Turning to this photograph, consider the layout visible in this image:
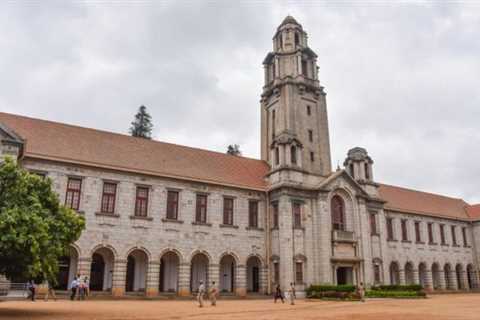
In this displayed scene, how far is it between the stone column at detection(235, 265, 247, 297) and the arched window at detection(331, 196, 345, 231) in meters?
8.94

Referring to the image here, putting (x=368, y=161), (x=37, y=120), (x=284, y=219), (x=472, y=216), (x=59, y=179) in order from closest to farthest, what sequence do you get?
(x=59, y=179)
(x=37, y=120)
(x=284, y=219)
(x=368, y=161)
(x=472, y=216)

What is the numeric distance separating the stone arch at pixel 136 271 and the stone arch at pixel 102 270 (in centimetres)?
137

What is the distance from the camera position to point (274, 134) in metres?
40.6

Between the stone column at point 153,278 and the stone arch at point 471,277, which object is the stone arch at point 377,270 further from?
the stone column at point 153,278

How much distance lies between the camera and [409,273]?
45031mm

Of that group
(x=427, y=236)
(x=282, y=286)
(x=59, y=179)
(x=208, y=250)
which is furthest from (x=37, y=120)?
(x=427, y=236)

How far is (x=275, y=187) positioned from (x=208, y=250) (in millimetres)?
7443

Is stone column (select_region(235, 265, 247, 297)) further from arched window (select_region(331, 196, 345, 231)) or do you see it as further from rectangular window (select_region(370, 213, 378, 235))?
rectangular window (select_region(370, 213, 378, 235))

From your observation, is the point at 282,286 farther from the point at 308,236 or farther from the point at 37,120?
the point at 37,120

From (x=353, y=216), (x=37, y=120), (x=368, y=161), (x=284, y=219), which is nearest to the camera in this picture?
(x=37, y=120)

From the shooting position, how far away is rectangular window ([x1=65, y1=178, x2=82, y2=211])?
1091 inches

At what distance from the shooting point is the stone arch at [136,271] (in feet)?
99.0

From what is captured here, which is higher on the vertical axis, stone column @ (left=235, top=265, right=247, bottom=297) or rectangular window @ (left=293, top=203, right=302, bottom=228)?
rectangular window @ (left=293, top=203, right=302, bottom=228)

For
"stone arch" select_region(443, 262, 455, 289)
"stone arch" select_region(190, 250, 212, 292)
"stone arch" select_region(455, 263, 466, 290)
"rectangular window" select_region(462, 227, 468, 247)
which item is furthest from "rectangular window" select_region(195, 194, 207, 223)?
"rectangular window" select_region(462, 227, 468, 247)
